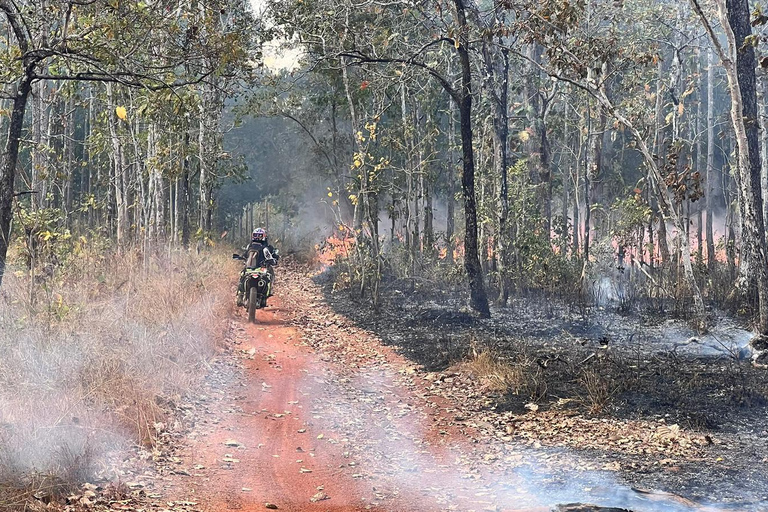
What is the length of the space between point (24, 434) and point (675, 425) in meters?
6.54

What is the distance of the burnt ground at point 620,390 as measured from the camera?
24.5 ft

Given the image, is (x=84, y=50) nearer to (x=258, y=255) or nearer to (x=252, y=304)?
(x=252, y=304)

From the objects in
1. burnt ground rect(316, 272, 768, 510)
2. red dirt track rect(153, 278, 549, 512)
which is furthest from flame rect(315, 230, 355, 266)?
red dirt track rect(153, 278, 549, 512)

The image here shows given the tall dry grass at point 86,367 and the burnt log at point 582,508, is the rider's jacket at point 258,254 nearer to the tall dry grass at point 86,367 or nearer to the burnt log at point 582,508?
the tall dry grass at point 86,367

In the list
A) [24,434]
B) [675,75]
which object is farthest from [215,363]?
[675,75]

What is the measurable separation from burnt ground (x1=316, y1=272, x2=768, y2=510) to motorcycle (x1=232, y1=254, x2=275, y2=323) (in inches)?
84.3

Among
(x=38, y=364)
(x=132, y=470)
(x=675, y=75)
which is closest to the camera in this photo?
(x=132, y=470)

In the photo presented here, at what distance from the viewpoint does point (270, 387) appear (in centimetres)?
1105

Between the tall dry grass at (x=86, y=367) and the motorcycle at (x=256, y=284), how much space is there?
1133mm

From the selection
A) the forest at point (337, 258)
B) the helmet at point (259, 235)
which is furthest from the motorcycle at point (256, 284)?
the forest at point (337, 258)

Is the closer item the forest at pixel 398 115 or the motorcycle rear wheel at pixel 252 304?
the forest at pixel 398 115

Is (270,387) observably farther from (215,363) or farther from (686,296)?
(686,296)

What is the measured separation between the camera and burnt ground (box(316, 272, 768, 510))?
7473mm

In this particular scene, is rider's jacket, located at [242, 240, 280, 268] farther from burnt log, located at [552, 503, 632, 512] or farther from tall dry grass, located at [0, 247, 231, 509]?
burnt log, located at [552, 503, 632, 512]
